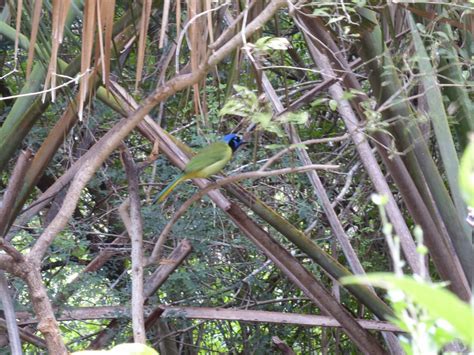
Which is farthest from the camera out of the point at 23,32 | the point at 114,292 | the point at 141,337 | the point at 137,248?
the point at 114,292

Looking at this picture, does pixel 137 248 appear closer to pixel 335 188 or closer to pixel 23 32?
pixel 23 32

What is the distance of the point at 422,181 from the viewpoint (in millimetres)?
1835

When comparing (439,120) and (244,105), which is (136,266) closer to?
(244,105)

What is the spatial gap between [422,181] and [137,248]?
66 centimetres

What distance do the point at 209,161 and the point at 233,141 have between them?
55 cm

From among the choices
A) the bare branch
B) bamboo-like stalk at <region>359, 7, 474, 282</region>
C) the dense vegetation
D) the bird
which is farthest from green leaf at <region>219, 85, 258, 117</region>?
the bird

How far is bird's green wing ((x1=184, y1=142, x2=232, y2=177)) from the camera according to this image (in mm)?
2160

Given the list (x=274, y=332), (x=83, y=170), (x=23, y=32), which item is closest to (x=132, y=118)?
(x=83, y=170)

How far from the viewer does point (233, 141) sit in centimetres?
278

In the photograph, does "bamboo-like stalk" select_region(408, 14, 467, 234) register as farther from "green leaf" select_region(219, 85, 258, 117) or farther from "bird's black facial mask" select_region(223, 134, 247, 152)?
"bird's black facial mask" select_region(223, 134, 247, 152)

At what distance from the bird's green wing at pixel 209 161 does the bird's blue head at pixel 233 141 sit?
33 cm

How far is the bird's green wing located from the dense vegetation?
0.05 meters

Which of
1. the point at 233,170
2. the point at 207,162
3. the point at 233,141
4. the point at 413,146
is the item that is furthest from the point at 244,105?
the point at 233,170

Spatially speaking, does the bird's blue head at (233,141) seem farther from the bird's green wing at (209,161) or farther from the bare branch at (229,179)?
the bare branch at (229,179)
